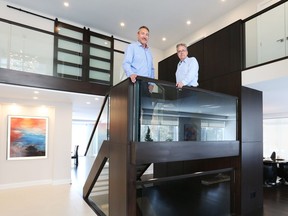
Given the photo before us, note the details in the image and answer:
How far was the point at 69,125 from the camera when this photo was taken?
6.77 m

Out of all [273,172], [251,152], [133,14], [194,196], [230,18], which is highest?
[133,14]

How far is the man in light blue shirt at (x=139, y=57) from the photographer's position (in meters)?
2.99

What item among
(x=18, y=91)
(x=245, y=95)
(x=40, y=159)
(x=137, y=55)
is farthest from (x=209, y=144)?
(x=40, y=159)

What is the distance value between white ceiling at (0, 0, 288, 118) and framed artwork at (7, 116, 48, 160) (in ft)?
2.90

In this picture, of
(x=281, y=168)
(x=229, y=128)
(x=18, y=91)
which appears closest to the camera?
(x=229, y=128)

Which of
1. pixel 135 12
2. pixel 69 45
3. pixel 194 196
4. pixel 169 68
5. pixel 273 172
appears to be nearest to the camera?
pixel 194 196

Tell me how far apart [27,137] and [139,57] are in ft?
16.4

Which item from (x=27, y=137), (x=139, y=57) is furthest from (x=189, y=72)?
(x=27, y=137)

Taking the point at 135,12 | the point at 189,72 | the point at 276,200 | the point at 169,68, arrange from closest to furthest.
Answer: the point at 189,72, the point at 276,200, the point at 169,68, the point at 135,12

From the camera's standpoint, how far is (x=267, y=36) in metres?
3.98

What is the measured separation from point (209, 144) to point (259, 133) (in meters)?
1.80

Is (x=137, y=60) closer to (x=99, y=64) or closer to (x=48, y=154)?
(x=99, y=64)

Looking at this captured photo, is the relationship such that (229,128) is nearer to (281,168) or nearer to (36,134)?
(281,168)

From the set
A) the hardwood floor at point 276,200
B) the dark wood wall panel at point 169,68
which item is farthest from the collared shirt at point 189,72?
the hardwood floor at point 276,200
